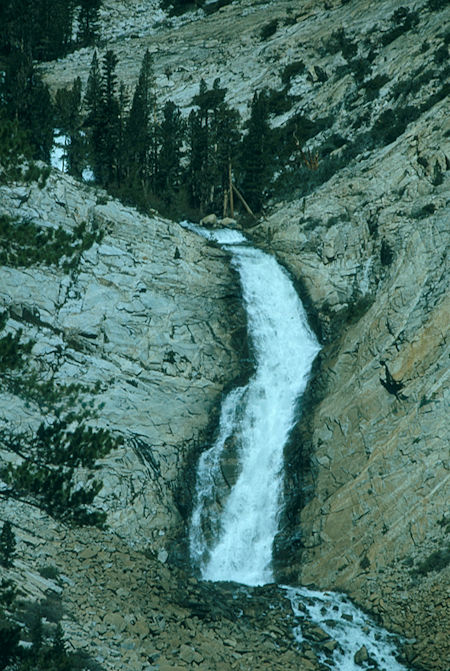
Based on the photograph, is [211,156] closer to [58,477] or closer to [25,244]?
[25,244]

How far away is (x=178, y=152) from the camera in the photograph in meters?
60.2

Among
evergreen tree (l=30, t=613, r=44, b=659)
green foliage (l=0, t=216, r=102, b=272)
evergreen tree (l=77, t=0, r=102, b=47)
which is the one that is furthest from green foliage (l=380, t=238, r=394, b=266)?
evergreen tree (l=77, t=0, r=102, b=47)

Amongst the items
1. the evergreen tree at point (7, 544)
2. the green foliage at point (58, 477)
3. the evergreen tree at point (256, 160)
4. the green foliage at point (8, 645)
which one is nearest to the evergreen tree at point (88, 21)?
the evergreen tree at point (256, 160)

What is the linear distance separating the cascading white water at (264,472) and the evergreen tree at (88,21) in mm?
63579

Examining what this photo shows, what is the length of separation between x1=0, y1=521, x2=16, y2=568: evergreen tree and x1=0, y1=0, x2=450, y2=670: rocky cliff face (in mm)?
689

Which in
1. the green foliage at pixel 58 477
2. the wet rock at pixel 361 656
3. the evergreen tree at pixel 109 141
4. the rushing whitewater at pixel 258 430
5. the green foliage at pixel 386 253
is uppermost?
the evergreen tree at pixel 109 141

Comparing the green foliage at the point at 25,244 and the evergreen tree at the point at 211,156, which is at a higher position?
the evergreen tree at the point at 211,156

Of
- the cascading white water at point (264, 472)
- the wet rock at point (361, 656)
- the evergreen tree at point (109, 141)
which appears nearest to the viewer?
the wet rock at point (361, 656)

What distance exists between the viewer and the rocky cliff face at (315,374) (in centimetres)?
2584

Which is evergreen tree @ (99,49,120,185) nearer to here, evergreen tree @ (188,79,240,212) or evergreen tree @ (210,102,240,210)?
evergreen tree @ (188,79,240,212)

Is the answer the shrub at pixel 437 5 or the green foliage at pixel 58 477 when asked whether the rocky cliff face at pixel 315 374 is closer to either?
the green foliage at pixel 58 477

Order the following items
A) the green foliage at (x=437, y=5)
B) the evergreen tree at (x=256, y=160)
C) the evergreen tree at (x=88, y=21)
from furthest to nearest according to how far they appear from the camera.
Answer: the evergreen tree at (x=88, y=21)
the green foliage at (x=437, y=5)
the evergreen tree at (x=256, y=160)

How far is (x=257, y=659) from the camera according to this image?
2316 cm

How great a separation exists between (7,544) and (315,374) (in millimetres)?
17524
